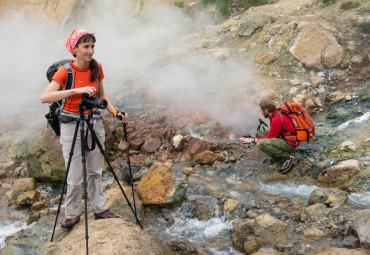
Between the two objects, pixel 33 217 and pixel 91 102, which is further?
pixel 33 217

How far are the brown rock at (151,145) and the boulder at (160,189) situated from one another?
176cm

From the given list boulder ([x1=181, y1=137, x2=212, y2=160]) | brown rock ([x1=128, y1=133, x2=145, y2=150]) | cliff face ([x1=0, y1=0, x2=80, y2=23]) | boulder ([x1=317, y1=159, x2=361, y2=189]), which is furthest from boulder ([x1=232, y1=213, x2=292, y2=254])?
cliff face ([x1=0, y1=0, x2=80, y2=23])

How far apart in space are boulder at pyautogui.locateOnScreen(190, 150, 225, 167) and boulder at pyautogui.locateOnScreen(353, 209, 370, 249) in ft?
9.96

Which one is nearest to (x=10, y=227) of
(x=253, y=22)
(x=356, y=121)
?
(x=356, y=121)

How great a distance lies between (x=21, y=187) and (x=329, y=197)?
5.50 meters

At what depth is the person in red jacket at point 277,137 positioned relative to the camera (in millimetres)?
4801

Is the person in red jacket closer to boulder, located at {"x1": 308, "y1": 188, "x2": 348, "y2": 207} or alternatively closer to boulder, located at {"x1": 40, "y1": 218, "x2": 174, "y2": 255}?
boulder, located at {"x1": 308, "y1": 188, "x2": 348, "y2": 207}

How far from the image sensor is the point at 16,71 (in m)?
13.6

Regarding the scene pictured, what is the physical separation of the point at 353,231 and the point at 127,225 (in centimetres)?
256

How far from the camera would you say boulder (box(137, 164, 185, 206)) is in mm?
4410

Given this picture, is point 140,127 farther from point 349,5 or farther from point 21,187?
point 349,5

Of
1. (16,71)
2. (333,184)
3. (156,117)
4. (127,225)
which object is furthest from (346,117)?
(16,71)

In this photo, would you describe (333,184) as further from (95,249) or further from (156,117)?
(156,117)

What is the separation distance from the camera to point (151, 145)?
6637mm
